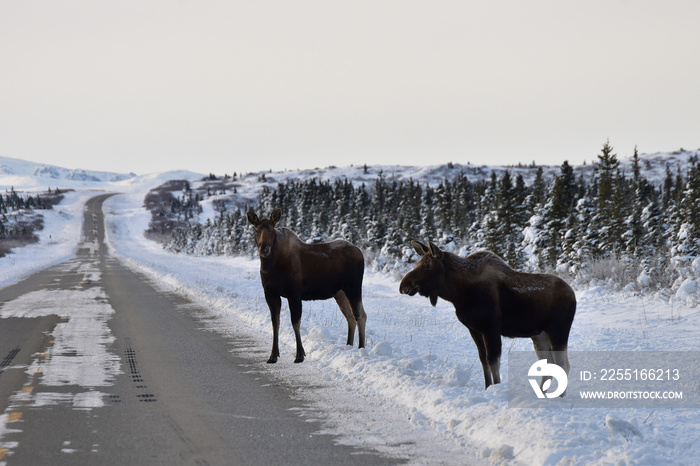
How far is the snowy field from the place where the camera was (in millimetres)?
4852

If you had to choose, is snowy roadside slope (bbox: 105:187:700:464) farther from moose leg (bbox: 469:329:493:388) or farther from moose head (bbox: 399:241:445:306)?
moose head (bbox: 399:241:445:306)

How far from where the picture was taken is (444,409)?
6.15 meters

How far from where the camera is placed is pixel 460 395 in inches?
252

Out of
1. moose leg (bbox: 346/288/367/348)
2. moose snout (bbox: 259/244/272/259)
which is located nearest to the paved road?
moose snout (bbox: 259/244/272/259)

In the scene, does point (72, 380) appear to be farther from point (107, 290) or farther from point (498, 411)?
point (107, 290)

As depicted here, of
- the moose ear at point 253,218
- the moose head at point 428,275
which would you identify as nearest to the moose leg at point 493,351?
the moose head at point 428,275

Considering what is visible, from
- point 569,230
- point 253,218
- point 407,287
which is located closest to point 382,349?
point 407,287

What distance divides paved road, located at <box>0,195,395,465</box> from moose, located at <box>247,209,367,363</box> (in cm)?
119

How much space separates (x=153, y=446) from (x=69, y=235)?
497 ft

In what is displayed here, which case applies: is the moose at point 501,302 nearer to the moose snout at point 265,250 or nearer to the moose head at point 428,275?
the moose head at point 428,275

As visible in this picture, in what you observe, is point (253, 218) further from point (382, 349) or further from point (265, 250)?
point (382, 349)

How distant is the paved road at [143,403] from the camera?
5047mm

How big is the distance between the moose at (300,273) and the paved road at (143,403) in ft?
3.89

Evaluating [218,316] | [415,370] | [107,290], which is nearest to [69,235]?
[107,290]
